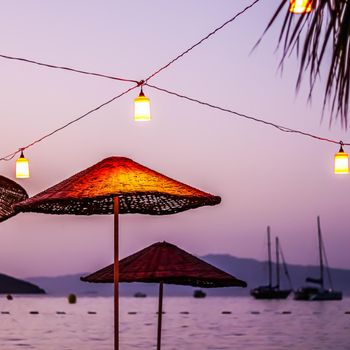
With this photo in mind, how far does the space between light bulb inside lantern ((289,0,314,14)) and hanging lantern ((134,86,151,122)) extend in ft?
10.5

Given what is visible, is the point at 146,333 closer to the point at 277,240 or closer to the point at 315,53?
the point at 277,240

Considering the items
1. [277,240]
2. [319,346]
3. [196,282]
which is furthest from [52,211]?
[277,240]

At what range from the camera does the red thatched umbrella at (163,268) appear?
8.88 metres

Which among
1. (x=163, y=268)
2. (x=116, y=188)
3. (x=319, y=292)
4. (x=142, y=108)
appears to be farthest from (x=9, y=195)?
(x=319, y=292)

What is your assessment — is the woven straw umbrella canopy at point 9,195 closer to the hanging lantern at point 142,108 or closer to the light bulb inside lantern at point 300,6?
the hanging lantern at point 142,108

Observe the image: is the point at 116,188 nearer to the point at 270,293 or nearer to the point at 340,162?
the point at 340,162

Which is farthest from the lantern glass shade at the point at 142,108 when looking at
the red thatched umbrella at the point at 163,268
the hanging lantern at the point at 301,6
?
the hanging lantern at the point at 301,6

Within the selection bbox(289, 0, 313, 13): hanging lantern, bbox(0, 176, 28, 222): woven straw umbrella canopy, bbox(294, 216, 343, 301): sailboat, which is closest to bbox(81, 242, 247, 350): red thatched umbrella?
bbox(0, 176, 28, 222): woven straw umbrella canopy

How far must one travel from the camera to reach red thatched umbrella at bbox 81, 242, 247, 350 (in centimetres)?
888

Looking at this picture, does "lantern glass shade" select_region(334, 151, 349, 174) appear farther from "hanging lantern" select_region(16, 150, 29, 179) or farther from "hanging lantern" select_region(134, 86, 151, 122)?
"hanging lantern" select_region(16, 150, 29, 179)

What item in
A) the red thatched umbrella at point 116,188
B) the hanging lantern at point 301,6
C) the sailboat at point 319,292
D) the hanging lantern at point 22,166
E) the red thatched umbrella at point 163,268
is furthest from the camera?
the sailboat at point 319,292

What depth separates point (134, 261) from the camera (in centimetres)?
916

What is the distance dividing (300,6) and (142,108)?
3.45 m

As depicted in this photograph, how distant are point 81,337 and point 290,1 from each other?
59.3m
